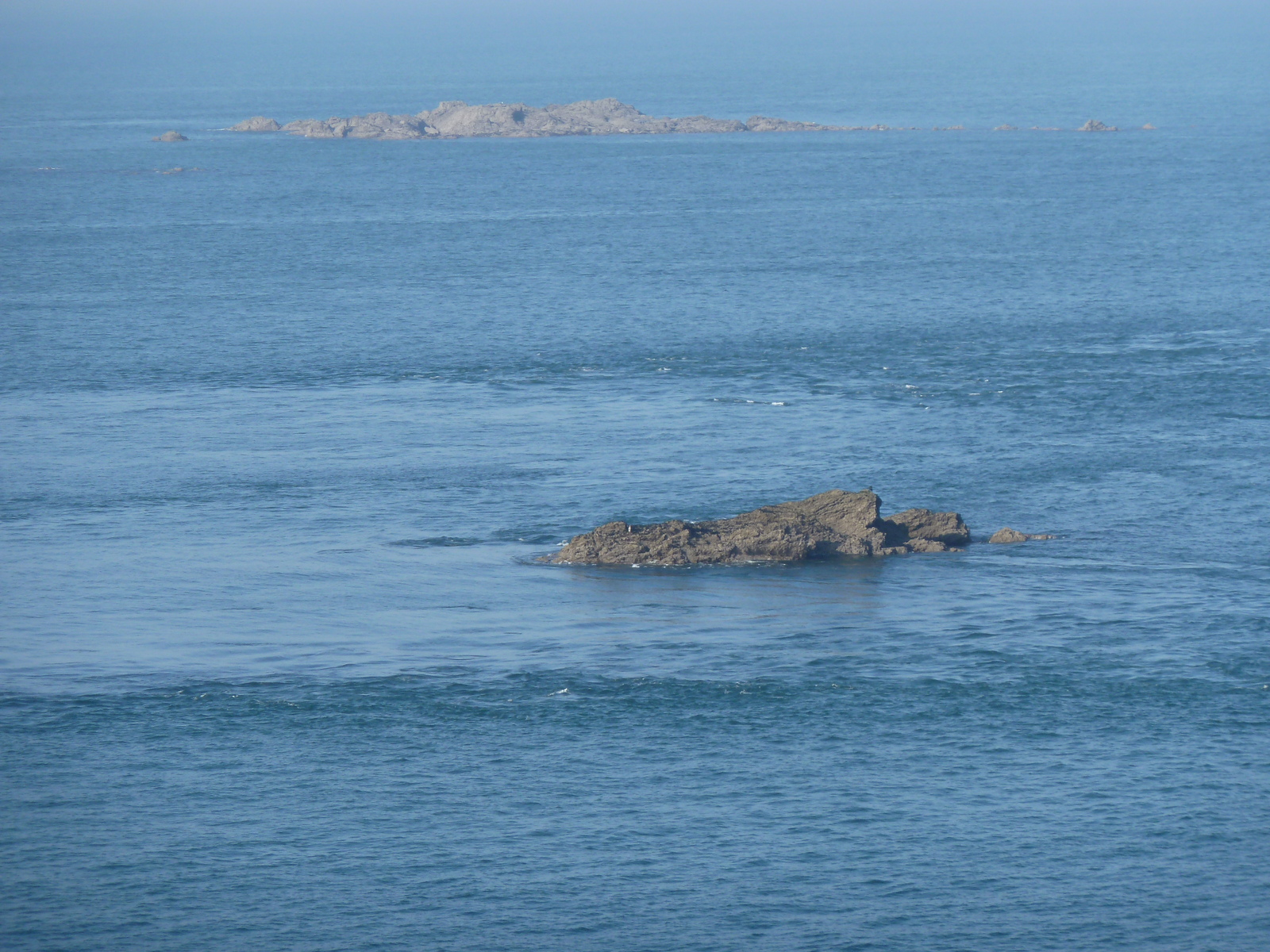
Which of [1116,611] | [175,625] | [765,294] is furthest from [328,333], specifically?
[1116,611]

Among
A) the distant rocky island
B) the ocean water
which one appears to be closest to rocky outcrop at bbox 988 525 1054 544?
the distant rocky island

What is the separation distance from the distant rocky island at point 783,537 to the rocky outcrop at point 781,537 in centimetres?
4

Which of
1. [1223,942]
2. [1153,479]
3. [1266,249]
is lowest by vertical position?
[1223,942]

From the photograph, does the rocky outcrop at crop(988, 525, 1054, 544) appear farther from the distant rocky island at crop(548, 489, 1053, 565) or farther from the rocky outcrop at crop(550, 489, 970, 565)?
the rocky outcrop at crop(550, 489, 970, 565)

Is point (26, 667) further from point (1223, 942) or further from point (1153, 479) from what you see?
point (1153, 479)

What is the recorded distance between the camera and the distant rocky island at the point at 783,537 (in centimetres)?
8650

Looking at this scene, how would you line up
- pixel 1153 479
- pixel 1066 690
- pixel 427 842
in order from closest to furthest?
1. pixel 427 842
2. pixel 1066 690
3. pixel 1153 479

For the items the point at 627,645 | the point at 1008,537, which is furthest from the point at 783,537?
the point at 627,645

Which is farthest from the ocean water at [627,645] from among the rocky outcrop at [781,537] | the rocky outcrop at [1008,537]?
the rocky outcrop at [781,537]

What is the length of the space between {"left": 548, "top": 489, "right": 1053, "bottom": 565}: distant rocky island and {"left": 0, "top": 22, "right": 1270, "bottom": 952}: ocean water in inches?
45.3

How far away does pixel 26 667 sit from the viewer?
75.0 metres

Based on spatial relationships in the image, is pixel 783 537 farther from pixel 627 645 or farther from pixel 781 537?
pixel 627 645

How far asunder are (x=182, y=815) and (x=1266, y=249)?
486ft

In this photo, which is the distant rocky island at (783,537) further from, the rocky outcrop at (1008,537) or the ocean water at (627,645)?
the ocean water at (627,645)
